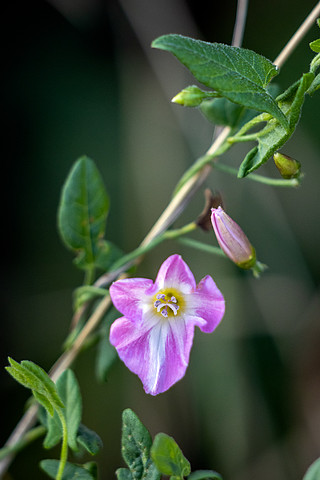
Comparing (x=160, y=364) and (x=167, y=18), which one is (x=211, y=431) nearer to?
(x=160, y=364)

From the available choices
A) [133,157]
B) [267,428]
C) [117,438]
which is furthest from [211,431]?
[133,157]

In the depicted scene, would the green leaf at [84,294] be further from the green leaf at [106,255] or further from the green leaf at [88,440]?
the green leaf at [88,440]

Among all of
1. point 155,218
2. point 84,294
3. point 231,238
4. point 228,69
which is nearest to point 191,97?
point 228,69

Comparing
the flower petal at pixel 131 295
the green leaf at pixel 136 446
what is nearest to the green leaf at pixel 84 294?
the flower petal at pixel 131 295

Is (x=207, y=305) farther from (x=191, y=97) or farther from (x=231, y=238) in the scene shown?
(x=191, y=97)

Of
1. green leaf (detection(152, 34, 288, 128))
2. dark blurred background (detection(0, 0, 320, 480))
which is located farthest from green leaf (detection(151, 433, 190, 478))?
dark blurred background (detection(0, 0, 320, 480))
